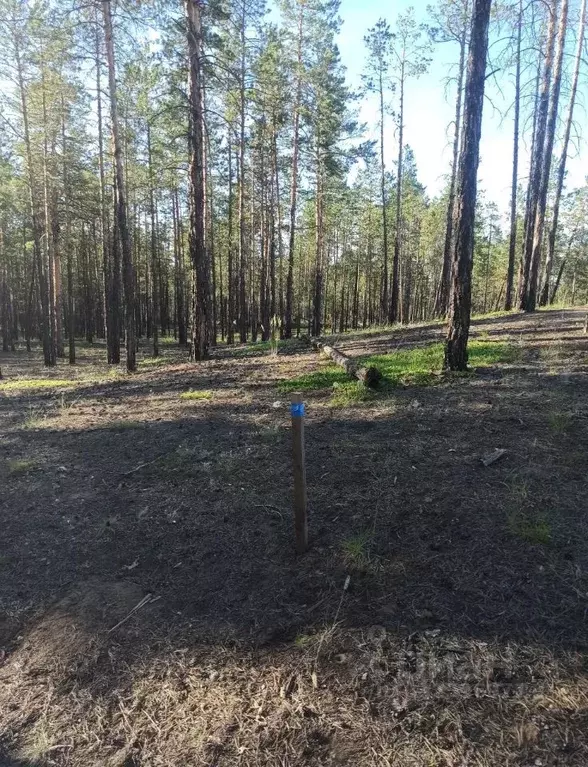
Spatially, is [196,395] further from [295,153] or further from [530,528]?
[295,153]

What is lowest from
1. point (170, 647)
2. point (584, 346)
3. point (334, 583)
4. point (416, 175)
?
point (170, 647)

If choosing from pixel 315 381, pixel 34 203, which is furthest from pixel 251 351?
pixel 34 203

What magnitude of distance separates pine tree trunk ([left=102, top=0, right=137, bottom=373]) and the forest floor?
8939 mm

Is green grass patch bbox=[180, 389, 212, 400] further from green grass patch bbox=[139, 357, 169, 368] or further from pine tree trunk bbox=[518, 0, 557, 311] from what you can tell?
Answer: pine tree trunk bbox=[518, 0, 557, 311]

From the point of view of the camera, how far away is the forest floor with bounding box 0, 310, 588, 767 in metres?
2.41

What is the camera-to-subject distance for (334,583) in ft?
11.0

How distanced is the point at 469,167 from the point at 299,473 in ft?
19.3

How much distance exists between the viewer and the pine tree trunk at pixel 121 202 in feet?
→ 43.2

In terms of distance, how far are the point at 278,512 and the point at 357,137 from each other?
25922 millimetres

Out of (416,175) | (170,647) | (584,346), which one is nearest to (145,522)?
(170,647)

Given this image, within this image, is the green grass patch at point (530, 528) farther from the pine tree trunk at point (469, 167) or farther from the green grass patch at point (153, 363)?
the green grass patch at point (153, 363)

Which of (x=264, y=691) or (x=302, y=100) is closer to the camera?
(x=264, y=691)

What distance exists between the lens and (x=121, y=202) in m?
14.3

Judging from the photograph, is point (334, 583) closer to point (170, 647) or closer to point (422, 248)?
point (170, 647)
